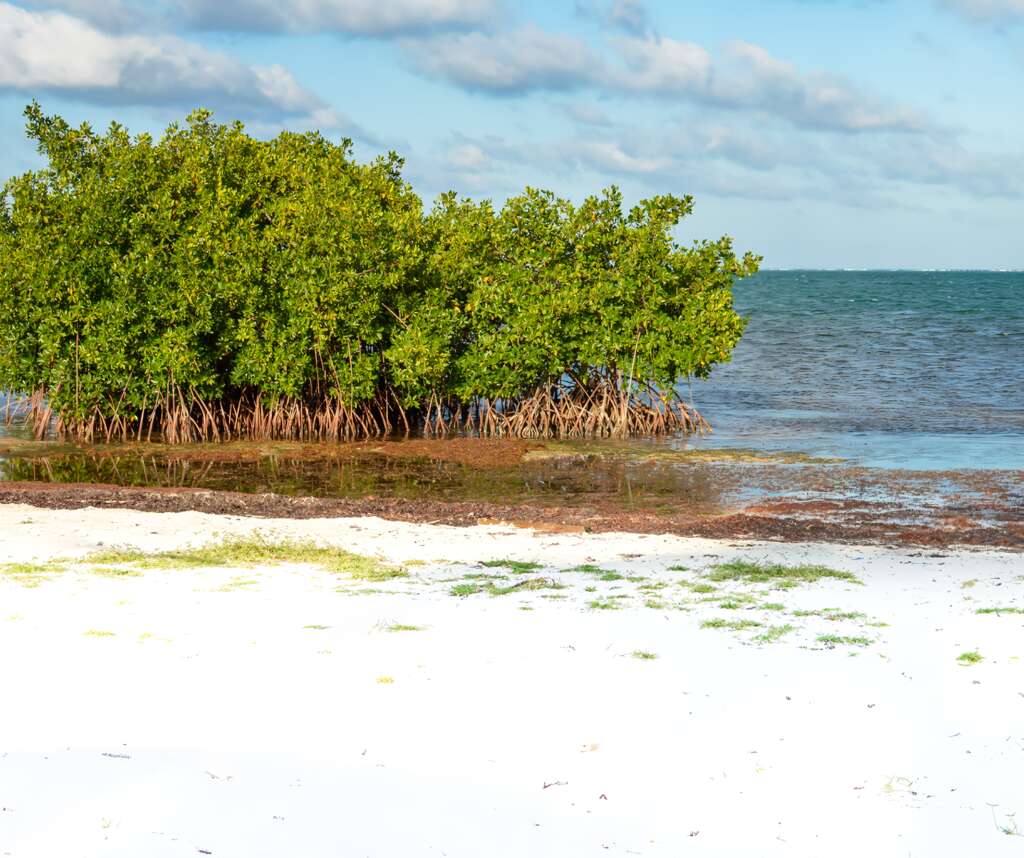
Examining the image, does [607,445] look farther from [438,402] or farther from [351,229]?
[351,229]

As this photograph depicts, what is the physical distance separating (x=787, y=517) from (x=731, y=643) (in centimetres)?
881

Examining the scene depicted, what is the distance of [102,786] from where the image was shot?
6.11 meters

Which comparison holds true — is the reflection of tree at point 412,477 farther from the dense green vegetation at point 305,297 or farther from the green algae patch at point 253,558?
the green algae patch at point 253,558

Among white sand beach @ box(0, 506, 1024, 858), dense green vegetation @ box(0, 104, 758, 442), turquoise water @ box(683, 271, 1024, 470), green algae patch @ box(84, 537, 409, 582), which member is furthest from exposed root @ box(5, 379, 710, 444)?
white sand beach @ box(0, 506, 1024, 858)

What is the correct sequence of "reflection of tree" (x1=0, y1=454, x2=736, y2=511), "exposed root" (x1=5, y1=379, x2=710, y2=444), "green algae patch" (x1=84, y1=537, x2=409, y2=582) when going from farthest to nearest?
"exposed root" (x1=5, y1=379, x2=710, y2=444) < "reflection of tree" (x1=0, y1=454, x2=736, y2=511) < "green algae patch" (x1=84, y1=537, x2=409, y2=582)

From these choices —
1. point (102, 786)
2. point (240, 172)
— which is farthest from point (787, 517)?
point (240, 172)

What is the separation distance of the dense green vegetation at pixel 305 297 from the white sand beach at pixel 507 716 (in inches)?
607

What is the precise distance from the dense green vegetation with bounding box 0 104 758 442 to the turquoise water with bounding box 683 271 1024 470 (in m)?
3.58

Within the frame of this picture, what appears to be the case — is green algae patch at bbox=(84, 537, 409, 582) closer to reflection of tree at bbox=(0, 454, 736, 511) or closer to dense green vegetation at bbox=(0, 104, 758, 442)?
reflection of tree at bbox=(0, 454, 736, 511)

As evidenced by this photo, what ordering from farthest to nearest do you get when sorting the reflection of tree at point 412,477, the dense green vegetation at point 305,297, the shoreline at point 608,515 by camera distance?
the dense green vegetation at point 305,297 < the reflection of tree at point 412,477 < the shoreline at point 608,515

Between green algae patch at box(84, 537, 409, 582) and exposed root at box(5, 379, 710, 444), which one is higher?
exposed root at box(5, 379, 710, 444)

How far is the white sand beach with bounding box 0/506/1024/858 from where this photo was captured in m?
5.80

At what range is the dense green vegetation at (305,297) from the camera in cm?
2606

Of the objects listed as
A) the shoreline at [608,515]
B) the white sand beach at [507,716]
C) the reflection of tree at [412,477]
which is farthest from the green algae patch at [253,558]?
the reflection of tree at [412,477]
